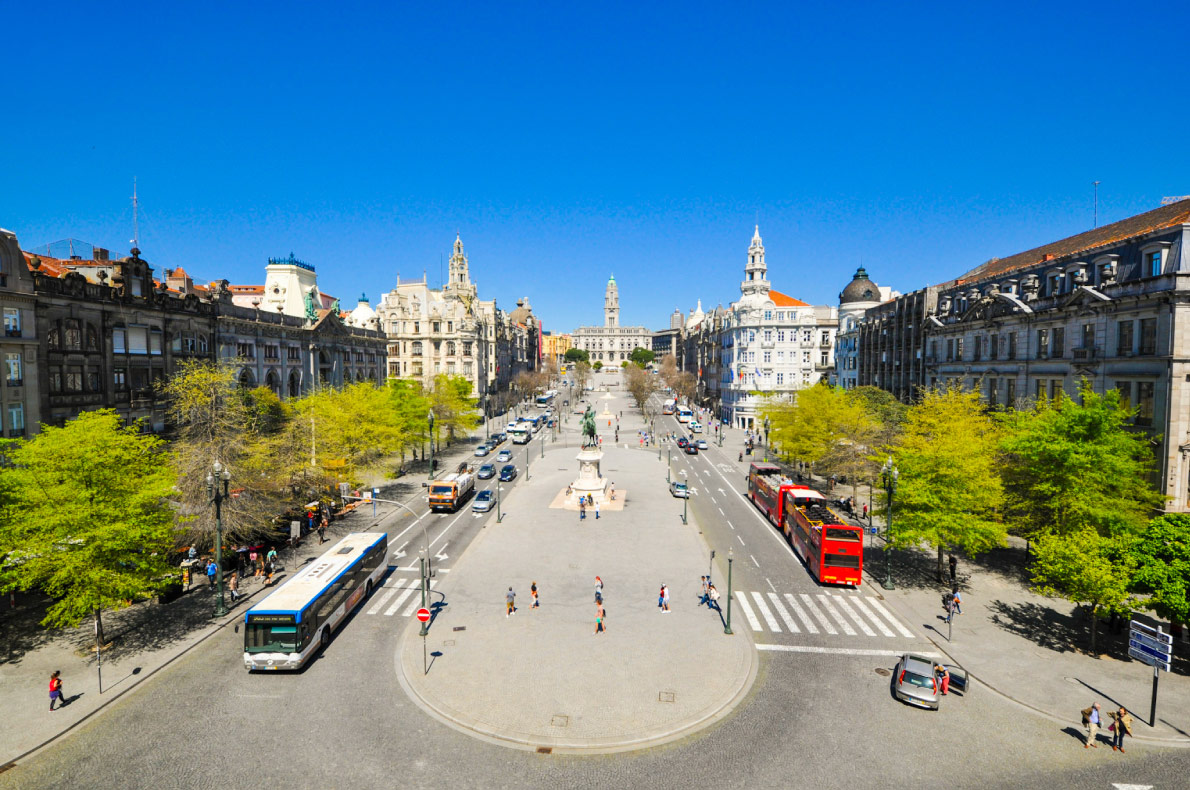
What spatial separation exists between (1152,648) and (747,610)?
1424cm

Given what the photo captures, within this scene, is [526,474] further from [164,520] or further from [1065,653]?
[1065,653]

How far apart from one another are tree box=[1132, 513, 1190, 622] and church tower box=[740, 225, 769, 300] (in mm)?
89149

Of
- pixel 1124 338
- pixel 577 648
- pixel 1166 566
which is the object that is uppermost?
pixel 1124 338

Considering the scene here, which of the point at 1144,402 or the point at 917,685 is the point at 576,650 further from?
the point at 1144,402

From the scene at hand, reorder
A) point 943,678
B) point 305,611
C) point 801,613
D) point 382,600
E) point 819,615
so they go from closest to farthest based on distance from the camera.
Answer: point 943,678 → point 305,611 → point 819,615 → point 801,613 → point 382,600

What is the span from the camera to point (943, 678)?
2108 centimetres

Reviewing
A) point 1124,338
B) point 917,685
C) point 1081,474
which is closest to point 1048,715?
point 917,685

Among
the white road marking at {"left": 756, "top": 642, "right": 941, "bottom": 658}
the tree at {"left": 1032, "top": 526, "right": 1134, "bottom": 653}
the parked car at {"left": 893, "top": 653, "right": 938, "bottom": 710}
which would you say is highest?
the tree at {"left": 1032, "top": 526, "right": 1134, "bottom": 653}

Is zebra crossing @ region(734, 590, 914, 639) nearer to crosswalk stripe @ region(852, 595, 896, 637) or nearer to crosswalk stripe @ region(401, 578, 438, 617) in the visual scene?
crosswalk stripe @ region(852, 595, 896, 637)

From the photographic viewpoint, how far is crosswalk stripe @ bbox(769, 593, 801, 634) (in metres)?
26.4

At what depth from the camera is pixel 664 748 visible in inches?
702

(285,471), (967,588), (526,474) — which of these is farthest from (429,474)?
(967,588)

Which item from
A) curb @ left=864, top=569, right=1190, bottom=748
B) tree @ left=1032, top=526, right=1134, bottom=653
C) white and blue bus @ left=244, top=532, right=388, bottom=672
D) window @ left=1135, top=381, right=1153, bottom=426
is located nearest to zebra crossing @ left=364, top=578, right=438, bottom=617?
white and blue bus @ left=244, top=532, right=388, bottom=672

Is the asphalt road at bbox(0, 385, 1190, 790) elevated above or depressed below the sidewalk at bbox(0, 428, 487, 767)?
below
